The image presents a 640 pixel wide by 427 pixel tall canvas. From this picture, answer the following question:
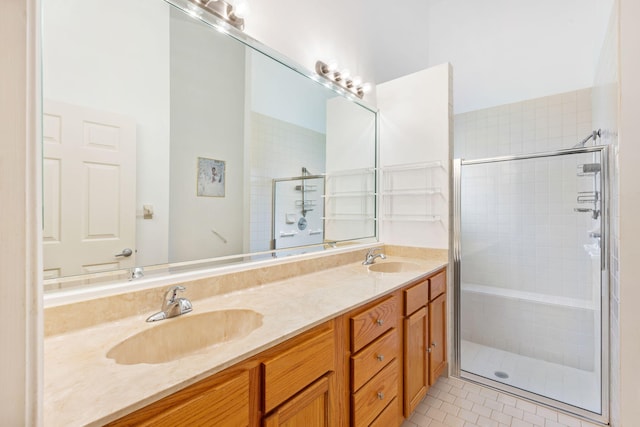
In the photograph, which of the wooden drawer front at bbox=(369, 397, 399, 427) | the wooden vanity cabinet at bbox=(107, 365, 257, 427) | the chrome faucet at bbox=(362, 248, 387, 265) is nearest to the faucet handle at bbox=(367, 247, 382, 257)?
the chrome faucet at bbox=(362, 248, 387, 265)

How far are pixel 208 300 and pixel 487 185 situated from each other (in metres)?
2.58

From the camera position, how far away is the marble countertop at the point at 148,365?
21.0 inches

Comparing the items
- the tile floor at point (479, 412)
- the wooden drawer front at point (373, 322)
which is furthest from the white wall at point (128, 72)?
the tile floor at point (479, 412)

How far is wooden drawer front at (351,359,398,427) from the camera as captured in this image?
3.62 ft

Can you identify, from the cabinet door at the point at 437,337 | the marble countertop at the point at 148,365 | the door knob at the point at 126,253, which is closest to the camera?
the marble countertop at the point at 148,365

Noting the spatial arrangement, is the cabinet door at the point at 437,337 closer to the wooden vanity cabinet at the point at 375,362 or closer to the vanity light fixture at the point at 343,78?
the wooden vanity cabinet at the point at 375,362

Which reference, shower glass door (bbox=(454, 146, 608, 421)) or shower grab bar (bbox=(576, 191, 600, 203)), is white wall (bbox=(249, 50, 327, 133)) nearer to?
shower glass door (bbox=(454, 146, 608, 421))

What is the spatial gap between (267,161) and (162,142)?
51cm

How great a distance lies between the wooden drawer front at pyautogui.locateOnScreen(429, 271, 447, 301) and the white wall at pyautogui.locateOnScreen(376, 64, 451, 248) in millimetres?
238

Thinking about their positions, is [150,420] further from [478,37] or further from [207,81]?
[478,37]

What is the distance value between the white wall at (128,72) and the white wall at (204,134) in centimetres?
4

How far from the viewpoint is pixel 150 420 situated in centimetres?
56

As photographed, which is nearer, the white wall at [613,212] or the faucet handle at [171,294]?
the faucet handle at [171,294]

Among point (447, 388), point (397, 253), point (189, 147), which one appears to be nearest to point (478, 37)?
point (397, 253)
